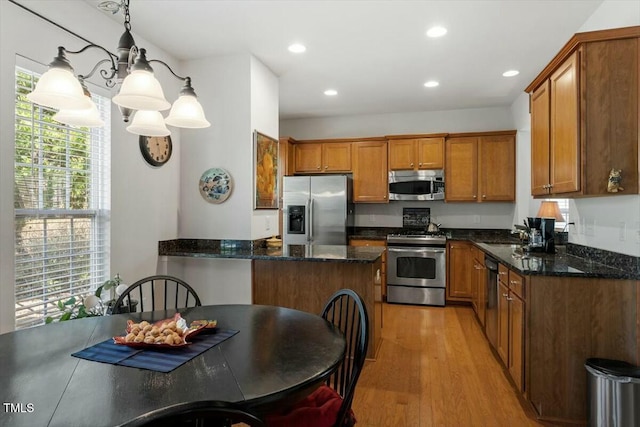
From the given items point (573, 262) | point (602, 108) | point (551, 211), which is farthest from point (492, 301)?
point (602, 108)

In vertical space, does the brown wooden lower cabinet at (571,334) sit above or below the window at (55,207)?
below

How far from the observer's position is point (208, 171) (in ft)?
11.6

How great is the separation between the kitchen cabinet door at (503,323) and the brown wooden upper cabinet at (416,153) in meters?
2.56

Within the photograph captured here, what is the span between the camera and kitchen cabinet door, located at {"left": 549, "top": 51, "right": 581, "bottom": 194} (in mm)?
2320

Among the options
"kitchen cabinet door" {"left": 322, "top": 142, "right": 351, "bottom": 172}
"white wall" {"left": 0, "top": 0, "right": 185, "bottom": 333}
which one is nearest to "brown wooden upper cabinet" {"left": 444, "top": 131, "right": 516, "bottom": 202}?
"kitchen cabinet door" {"left": 322, "top": 142, "right": 351, "bottom": 172}

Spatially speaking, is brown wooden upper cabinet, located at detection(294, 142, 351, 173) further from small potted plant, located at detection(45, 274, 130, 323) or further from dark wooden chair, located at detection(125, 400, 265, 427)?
dark wooden chair, located at detection(125, 400, 265, 427)

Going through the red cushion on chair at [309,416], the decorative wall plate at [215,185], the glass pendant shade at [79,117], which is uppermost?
the glass pendant shade at [79,117]

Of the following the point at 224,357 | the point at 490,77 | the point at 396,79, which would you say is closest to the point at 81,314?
the point at 224,357

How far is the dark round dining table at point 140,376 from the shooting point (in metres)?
0.98

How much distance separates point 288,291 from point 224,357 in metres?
1.98

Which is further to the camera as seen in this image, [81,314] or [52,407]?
[81,314]

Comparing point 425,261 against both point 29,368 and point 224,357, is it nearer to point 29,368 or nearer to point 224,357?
point 224,357

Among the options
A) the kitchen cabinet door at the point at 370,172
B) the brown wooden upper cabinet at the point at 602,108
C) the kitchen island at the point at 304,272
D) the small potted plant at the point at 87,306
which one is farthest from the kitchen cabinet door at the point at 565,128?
the small potted plant at the point at 87,306

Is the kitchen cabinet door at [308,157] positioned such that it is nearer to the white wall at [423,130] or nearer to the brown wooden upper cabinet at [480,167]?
the white wall at [423,130]
